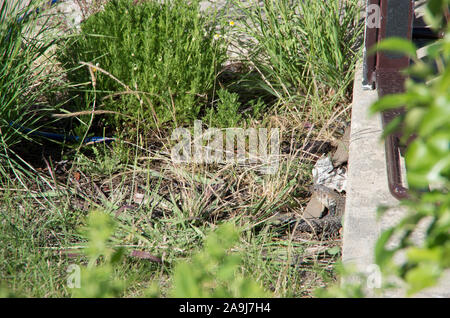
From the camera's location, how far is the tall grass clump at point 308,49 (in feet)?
10.3

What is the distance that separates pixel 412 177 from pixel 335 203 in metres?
1.69

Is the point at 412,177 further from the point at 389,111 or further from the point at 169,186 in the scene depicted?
the point at 169,186

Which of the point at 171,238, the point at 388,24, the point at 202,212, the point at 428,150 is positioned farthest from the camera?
the point at 388,24

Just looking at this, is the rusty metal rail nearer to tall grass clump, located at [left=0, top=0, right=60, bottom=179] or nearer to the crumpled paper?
the crumpled paper

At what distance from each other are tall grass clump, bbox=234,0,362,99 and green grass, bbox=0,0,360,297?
11mm

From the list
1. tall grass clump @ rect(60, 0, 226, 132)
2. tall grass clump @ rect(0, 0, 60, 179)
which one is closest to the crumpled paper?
tall grass clump @ rect(60, 0, 226, 132)

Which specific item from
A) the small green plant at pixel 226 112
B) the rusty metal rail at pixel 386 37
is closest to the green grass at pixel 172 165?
the small green plant at pixel 226 112

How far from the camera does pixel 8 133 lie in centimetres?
282

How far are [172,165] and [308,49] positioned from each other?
1139 mm

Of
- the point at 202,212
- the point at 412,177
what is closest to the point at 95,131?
the point at 202,212

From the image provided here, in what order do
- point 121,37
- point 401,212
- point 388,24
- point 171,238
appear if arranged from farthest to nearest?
point 121,37, point 388,24, point 171,238, point 401,212

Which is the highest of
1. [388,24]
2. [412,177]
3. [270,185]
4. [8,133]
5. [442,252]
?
[388,24]

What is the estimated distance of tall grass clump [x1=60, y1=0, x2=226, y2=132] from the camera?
3.01 metres

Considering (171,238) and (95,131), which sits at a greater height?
(95,131)
